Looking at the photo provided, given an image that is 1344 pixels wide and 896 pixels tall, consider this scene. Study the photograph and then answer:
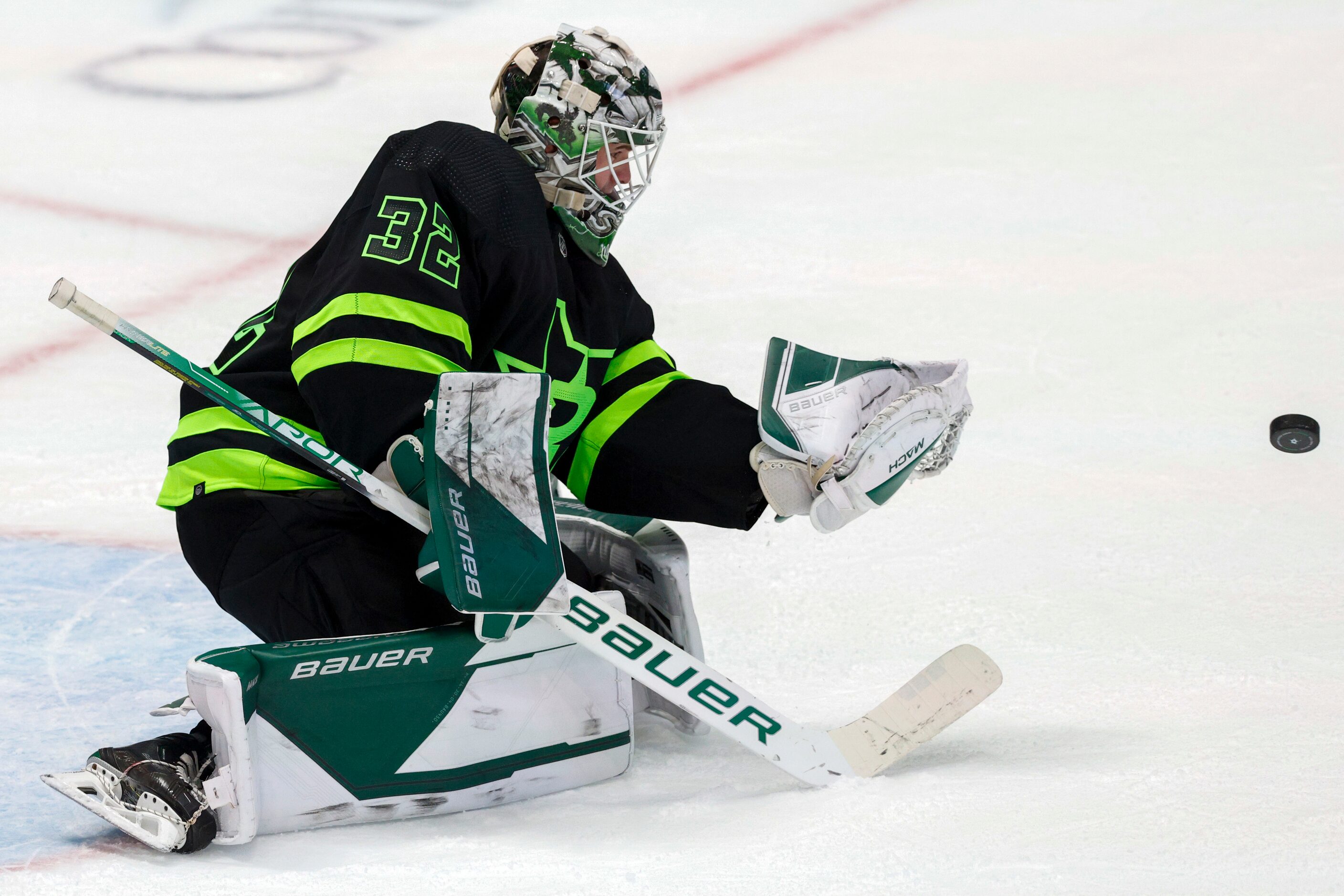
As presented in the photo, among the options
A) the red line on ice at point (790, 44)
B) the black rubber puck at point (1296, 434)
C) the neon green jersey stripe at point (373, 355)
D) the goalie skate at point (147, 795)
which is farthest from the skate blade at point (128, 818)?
the red line on ice at point (790, 44)

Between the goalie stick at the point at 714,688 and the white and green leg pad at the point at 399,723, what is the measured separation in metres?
0.07

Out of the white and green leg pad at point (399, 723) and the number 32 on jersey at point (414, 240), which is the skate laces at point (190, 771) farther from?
the number 32 on jersey at point (414, 240)

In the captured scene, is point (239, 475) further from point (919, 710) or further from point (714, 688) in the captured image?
point (919, 710)

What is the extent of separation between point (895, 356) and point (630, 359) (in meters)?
1.34

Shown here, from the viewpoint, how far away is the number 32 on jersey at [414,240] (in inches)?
73.6

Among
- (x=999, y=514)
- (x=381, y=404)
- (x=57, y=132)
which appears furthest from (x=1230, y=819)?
(x=57, y=132)

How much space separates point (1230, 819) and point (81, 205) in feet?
13.1

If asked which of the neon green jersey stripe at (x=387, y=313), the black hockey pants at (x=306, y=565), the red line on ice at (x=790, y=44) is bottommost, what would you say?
the black hockey pants at (x=306, y=565)

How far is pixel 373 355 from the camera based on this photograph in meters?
1.81

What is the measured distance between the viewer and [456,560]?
5.75 feet

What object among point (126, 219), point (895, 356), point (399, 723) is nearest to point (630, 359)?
point (399, 723)

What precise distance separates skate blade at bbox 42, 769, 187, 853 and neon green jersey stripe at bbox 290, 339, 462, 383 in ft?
1.84

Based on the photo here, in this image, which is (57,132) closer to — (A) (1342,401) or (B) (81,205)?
(B) (81,205)

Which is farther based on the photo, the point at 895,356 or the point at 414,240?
the point at 895,356
